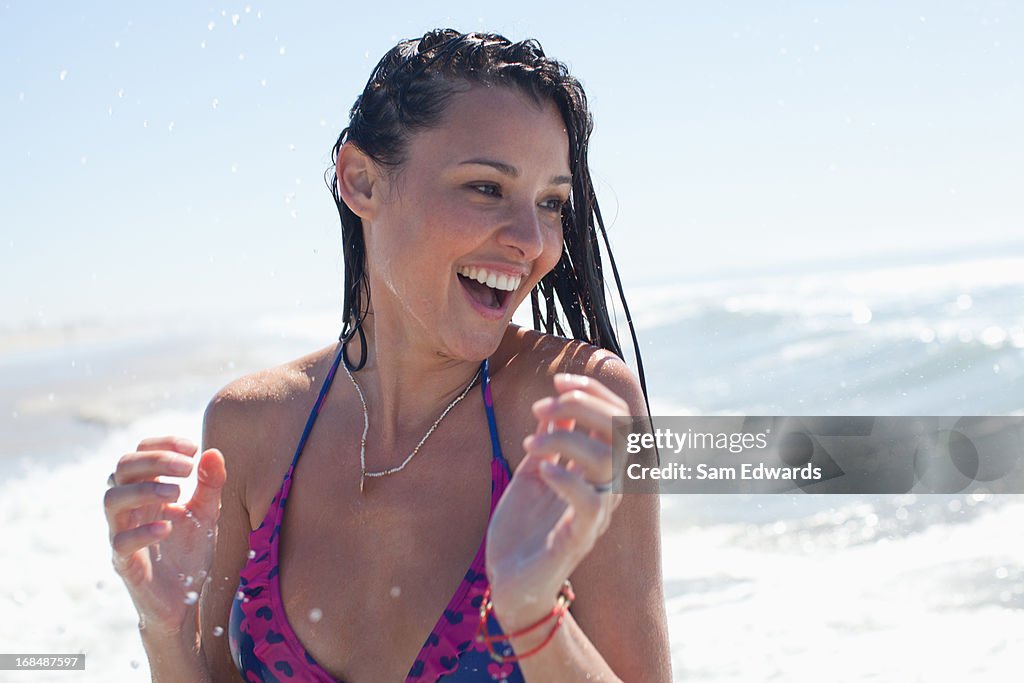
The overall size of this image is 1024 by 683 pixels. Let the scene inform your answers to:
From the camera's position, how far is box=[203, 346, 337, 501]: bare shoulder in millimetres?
2955

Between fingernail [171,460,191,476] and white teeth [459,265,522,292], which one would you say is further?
white teeth [459,265,522,292]

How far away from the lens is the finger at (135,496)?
7.37 ft

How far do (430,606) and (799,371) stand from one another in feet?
38.4

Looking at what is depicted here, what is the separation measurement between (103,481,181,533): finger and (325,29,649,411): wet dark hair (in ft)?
2.94

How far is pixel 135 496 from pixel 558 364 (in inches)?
41.0

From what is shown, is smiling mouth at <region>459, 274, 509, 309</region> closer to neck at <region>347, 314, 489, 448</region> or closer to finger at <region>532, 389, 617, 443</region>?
neck at <region>347, 314, 489, 448</region>

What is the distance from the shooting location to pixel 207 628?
2863mm

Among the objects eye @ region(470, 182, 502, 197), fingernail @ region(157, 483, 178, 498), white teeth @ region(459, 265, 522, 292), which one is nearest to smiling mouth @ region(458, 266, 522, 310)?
white teeth @ region(459, 265, 522, 292)

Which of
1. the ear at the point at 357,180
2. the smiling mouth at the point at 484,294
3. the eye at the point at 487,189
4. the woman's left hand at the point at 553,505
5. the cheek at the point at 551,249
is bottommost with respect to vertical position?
the woman's left hand at the point at 553,505

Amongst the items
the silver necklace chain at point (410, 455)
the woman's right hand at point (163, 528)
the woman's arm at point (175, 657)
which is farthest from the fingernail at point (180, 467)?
the silver necklace chain at point (410, 455)

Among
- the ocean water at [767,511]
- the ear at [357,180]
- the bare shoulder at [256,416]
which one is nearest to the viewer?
the ear at [357,180]

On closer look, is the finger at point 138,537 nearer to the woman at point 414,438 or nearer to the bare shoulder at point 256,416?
the woman at point 414,438

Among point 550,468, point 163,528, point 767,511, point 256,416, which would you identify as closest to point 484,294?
point 256,416

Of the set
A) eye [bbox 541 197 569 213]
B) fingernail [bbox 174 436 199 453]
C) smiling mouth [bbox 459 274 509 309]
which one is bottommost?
fingernail [bbox 174 436 199 453]
